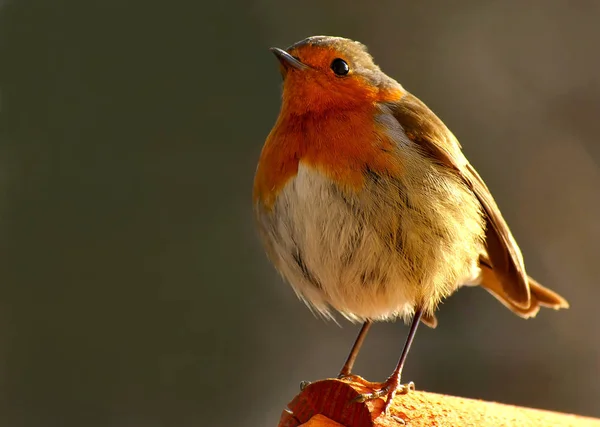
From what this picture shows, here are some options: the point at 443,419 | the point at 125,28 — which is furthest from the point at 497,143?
the point at 443,419

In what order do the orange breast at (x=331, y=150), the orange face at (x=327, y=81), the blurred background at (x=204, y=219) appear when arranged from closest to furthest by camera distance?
the orange breast at (x=331, y=150) < the orange face at (x=327, y=81) < the blurred background at (x=204, y=219)

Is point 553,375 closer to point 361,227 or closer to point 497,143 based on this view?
point 497,143

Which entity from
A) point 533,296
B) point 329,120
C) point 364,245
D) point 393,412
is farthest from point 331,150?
point 533,296

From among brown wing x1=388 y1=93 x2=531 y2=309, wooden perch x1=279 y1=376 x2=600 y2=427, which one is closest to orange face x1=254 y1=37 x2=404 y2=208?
brown wing x1=388 y1=93 x2=531 y2=309

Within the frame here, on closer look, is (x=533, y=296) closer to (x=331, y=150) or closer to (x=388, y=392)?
(x=331, y=150)

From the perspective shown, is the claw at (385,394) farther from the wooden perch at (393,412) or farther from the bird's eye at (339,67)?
the bird's eye at (339,67)

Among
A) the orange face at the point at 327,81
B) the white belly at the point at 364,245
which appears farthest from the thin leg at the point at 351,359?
the orange face at the point at 327,81
